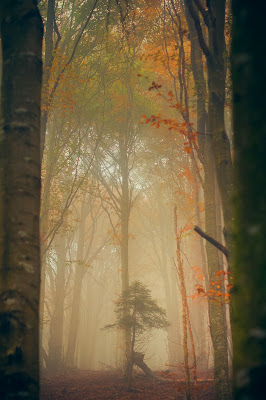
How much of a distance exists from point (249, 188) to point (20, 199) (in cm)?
176

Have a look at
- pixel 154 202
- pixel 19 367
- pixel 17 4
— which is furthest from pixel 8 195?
pixel 154 202

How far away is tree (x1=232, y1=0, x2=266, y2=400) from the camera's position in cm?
90

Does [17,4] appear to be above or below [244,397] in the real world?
above

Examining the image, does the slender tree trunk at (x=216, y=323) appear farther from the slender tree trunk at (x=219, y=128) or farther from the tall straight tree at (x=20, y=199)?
the tall straight tree at (x=20, y=199)

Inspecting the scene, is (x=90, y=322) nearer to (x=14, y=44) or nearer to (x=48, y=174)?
(x=48, y=174)

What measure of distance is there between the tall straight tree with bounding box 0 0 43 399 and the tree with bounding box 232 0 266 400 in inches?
59.0

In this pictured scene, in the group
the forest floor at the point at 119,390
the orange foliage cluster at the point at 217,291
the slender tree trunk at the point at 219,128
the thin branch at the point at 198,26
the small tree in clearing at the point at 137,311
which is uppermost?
the thin branch at the point at 198,26

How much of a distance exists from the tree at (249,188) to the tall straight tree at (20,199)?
150cm

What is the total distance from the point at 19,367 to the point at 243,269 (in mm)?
1617

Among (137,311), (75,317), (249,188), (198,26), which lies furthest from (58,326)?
(249,188)

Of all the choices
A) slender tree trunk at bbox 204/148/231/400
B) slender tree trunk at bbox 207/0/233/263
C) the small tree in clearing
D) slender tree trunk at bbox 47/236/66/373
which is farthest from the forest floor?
slender tree trunk at bbox 207/0/233/263

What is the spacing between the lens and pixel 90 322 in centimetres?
2603

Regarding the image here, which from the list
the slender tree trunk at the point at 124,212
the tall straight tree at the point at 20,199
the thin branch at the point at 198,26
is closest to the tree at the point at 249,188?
the tall straight tree at the point at 20,199

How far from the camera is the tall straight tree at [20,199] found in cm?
187
